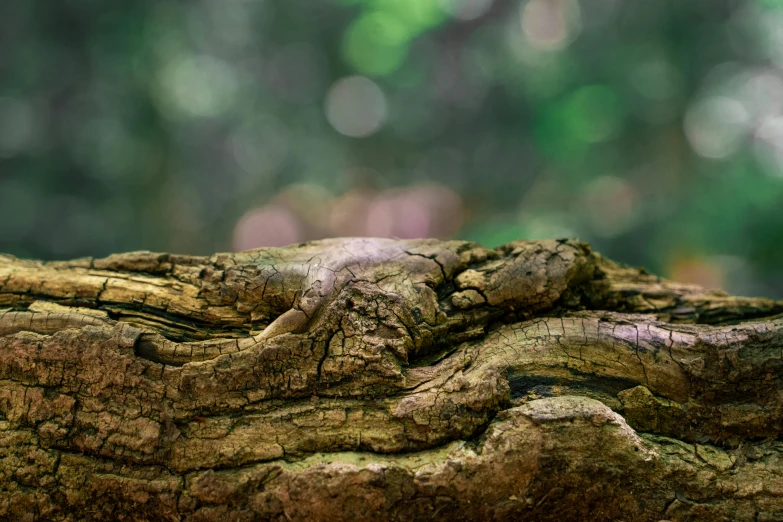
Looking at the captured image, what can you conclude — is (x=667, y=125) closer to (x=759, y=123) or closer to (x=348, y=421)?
(x=759, y=123)

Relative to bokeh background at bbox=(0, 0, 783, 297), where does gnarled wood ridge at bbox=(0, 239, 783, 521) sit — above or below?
below

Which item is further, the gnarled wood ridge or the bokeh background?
the bokeh background

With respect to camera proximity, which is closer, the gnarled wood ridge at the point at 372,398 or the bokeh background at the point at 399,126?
the gnarled wood ridge at the point at 372,398

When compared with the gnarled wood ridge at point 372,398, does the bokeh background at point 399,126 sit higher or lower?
higher

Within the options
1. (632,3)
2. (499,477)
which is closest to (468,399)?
(499,477)
